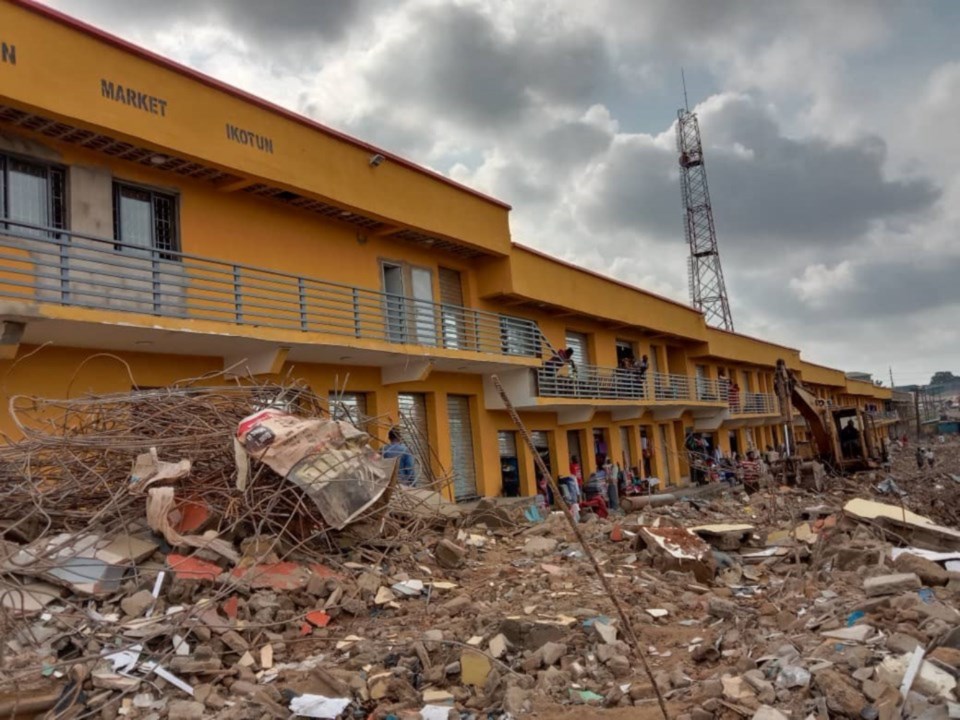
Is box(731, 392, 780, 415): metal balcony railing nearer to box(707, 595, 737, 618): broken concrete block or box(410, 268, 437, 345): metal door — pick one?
box(410, 268, 437, 345): metal door

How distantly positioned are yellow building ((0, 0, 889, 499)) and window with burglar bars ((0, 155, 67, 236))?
1.0 inches

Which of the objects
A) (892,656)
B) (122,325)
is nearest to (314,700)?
(892,656)

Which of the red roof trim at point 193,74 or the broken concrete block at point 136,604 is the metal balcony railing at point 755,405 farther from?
the broken concrete block at point 136,604

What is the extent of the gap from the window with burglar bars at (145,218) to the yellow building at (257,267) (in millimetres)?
33

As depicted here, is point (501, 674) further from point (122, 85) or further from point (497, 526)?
point (122, 85)

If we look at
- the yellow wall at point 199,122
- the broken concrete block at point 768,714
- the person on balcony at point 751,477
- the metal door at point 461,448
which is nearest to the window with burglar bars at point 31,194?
the yellow wall at point 199,122

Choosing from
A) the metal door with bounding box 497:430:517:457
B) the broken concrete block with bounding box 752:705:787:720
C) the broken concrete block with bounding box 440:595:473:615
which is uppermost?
the metal door with bounding box 497:430:517:457

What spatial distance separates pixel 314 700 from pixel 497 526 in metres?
7.06

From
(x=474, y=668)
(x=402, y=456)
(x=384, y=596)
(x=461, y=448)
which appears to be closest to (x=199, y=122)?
(x=402, y=456)

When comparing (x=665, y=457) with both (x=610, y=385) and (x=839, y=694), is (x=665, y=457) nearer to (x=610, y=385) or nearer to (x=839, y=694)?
(x=610, y=385)

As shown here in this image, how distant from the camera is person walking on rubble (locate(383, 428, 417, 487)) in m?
12.5

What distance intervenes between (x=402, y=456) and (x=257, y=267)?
456 cm

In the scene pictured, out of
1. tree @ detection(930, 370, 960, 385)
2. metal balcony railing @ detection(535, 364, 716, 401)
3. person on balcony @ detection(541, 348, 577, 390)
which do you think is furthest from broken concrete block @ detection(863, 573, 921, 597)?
tree @ detection(930, 370, 960, 385)

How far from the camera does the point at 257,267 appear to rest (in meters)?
14.4
